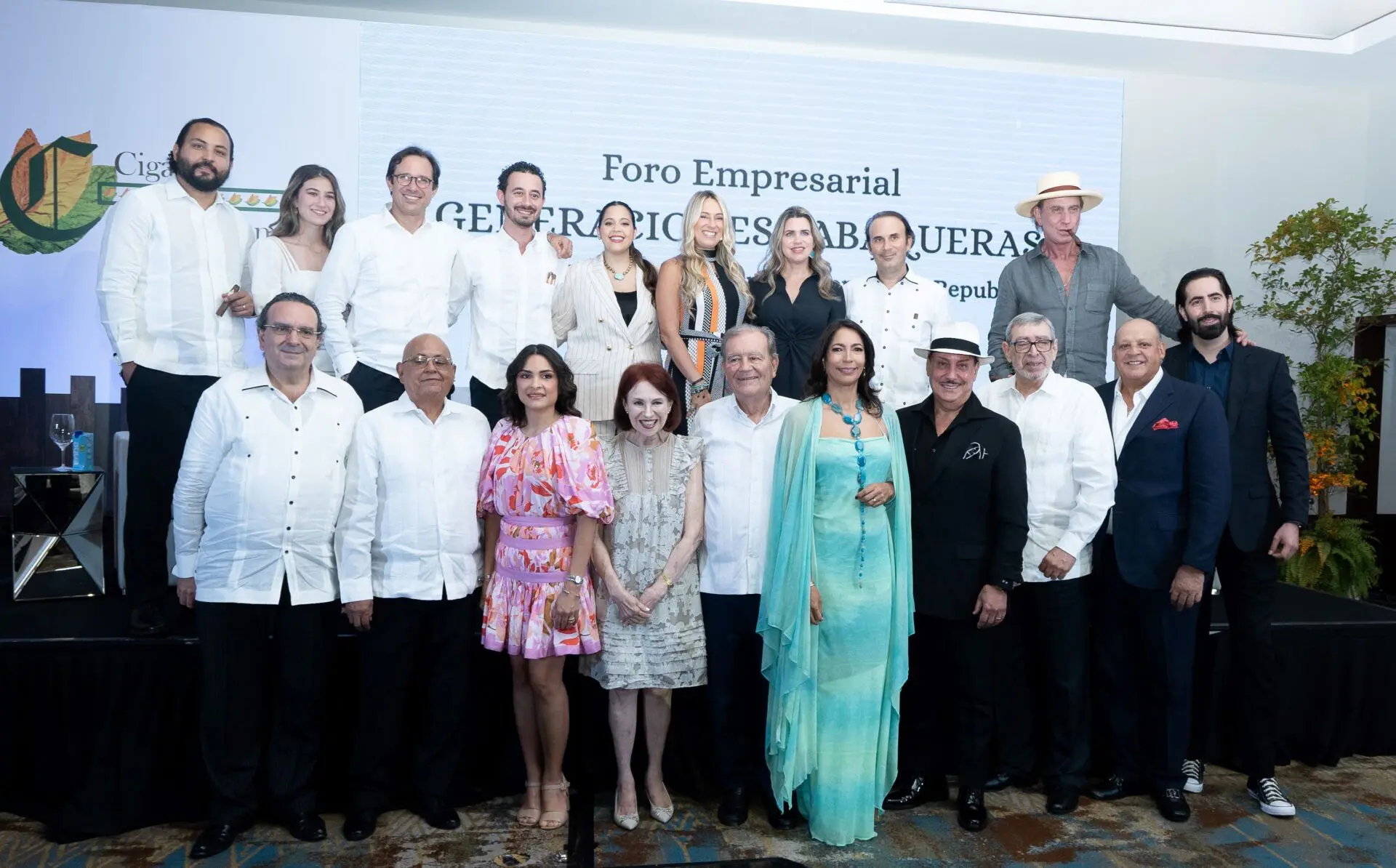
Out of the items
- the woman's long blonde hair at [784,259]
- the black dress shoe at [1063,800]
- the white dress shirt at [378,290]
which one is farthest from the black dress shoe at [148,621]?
the black dress shoe at [1063,800]

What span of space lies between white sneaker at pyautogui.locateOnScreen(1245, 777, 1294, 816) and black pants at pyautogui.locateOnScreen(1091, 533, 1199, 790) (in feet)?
0.99

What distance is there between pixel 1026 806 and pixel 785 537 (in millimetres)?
1316

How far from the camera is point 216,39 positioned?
4805 millimetres

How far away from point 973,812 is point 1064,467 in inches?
44.5

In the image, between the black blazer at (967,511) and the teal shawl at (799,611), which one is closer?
the teal shawl at (799,611)

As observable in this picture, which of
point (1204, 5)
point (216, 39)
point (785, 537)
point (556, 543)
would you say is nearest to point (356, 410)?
point (556, 543)

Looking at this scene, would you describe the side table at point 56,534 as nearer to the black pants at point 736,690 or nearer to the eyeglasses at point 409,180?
the eyeglasses at point 409,180

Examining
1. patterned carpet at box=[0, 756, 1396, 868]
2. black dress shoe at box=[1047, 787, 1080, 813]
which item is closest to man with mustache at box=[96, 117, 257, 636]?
patterned carpet at box=[0, 756, 1396, 868]

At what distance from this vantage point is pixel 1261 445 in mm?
3311

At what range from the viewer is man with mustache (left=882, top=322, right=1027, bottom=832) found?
3004 millimetres

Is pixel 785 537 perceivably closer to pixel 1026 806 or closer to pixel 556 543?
pixel 556 543

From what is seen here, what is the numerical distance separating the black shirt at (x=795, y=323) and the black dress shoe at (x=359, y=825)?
2026 mm

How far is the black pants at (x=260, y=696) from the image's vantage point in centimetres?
285

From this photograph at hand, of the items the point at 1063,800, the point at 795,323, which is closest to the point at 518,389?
the point at 795,323
